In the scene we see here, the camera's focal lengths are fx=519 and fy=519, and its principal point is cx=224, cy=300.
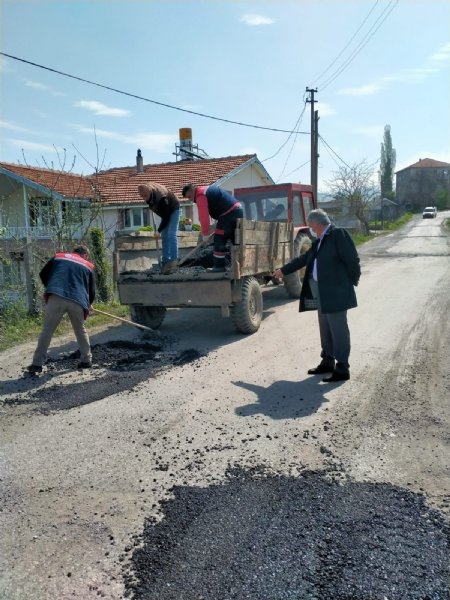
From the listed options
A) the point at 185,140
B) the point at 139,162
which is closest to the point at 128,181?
the point at 139,162

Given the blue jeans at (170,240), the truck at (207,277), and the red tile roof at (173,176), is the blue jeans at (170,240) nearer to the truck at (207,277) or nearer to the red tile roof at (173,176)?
the truck at (207,277)

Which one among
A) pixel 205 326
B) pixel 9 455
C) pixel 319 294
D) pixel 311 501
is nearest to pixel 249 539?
pixel 311 501

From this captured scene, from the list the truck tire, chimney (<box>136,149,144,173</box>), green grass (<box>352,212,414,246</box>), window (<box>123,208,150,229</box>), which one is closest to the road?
the truck tire

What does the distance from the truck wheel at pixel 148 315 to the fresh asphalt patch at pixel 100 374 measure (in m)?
0.77

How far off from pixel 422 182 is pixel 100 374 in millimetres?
107032

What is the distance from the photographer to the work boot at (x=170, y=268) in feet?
25.6

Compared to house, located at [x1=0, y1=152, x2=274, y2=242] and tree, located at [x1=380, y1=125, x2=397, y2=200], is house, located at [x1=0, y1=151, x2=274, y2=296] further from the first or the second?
tree, located at [x1=380, y1=125, x2=397, y2=200]

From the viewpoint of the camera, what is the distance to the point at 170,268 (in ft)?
25.6

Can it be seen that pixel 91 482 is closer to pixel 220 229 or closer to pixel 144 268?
pixel 220 229

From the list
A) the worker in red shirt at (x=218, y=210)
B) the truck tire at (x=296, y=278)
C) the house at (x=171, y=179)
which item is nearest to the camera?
the worker in red shirt at (x=218, y=210)

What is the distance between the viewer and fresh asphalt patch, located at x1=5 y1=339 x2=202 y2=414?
5.18 metres

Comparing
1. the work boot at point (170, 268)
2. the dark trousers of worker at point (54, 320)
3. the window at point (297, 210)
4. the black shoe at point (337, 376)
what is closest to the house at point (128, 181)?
the window at point (297, 210)

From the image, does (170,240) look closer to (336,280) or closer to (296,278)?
(336,280)

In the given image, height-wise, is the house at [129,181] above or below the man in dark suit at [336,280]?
above
